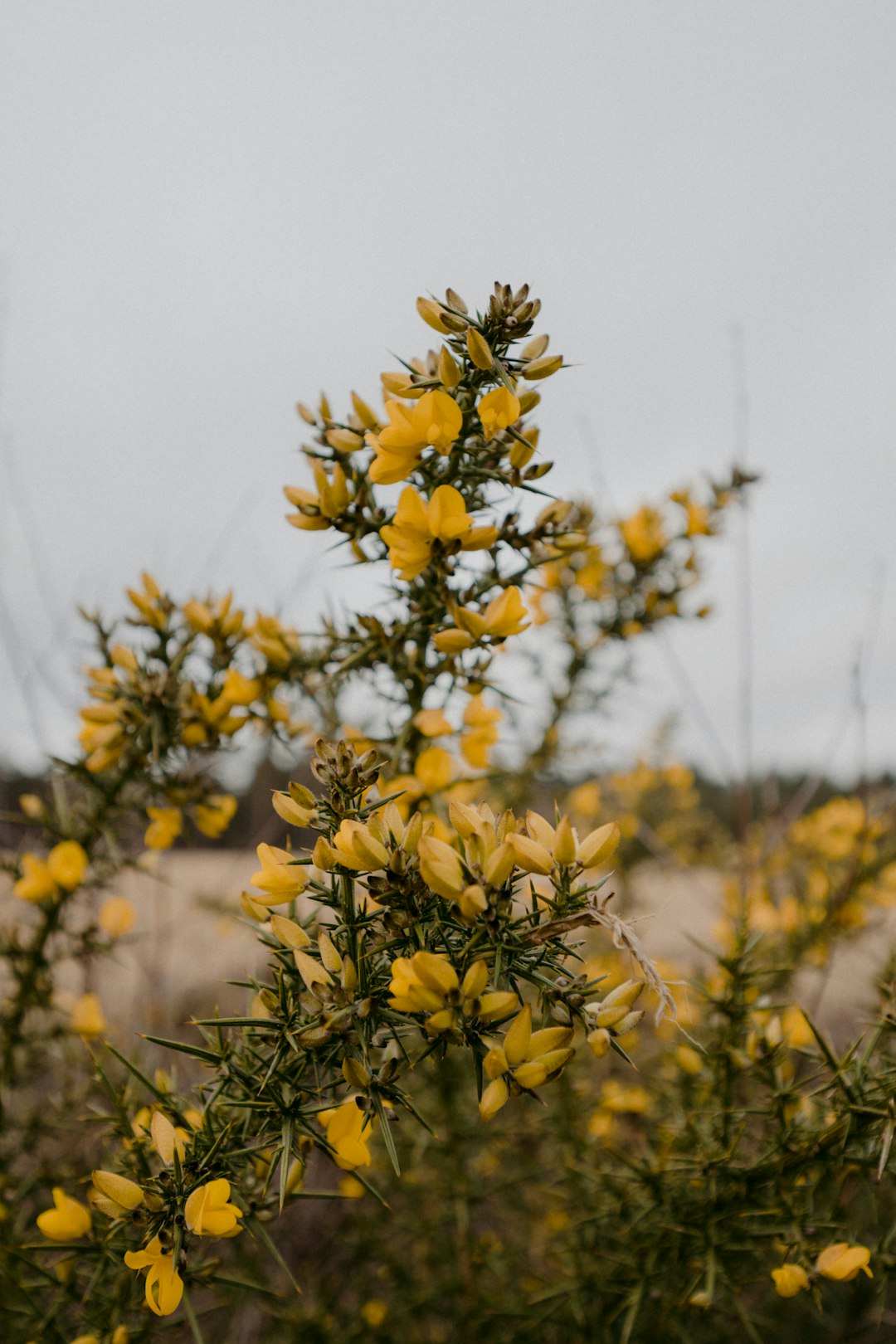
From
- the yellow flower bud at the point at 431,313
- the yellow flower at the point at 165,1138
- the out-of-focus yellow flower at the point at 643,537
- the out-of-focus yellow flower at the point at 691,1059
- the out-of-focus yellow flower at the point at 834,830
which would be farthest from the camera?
the out-of-focus yellow flower at the point at 834,830

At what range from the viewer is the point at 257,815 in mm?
3721

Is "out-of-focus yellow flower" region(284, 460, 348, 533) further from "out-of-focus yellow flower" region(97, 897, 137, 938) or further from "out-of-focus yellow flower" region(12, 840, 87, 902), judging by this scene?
"out-of-focus yellow flower" region(97, 897, 137, 938)

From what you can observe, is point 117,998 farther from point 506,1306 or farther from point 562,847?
point 562,847

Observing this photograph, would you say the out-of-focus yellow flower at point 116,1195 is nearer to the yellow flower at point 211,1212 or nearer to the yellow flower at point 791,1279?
the yellow flower at point 211,1212

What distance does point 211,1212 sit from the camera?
0.75m

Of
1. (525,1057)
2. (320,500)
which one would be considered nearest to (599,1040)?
(525,1057)

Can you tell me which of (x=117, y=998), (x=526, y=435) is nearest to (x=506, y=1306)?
(x=526, y=435)

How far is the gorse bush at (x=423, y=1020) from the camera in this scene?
0.74 meters

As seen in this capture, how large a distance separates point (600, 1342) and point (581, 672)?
164cm

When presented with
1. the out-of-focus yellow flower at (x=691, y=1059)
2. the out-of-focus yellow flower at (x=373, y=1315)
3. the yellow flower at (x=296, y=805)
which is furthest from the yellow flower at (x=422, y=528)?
the out-of-focus yellow flower at (x=373, y=1315)

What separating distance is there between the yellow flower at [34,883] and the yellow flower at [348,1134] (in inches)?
30.5

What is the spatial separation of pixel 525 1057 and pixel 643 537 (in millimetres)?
1701

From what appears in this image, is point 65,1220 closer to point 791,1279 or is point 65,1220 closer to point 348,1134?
point 348,1134

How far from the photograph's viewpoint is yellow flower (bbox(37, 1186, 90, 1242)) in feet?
3.28
